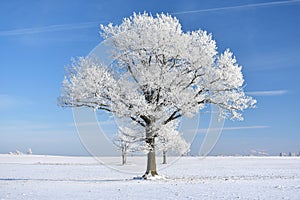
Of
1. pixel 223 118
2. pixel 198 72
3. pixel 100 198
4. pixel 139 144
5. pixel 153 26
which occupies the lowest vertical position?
pixel 100 198

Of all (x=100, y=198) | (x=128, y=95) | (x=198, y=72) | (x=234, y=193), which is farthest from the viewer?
(x=198, y=72)

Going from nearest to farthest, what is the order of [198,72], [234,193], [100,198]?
[100,198] < [234,193] < [198,72]

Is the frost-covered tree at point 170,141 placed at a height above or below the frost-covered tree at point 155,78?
below

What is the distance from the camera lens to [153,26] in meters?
30.7

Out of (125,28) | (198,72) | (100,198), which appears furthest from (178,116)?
(100,198)

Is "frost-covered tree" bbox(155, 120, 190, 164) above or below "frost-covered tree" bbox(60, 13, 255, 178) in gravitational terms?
below

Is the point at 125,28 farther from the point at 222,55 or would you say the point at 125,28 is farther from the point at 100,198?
the point at 100,198

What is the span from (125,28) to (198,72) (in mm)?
7316

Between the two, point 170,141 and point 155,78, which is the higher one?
point 155,78

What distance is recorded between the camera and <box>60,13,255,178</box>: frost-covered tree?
29453 millimetres

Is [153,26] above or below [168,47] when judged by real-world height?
above

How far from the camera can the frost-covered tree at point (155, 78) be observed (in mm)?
29453

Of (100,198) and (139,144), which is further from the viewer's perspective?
(139,144)

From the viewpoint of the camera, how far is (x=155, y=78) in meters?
29.0
